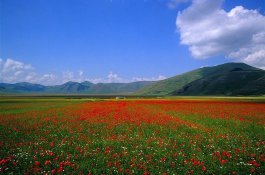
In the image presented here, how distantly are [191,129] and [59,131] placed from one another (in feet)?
39.4

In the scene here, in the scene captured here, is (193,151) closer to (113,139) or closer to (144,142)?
(144,142)

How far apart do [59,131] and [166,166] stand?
1243 centimetres

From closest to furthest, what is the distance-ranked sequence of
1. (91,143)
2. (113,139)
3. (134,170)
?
1. (134,170)
2. (91,143)
3. (113,139)

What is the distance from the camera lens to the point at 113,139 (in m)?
16.7

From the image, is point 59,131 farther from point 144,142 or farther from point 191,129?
point 191,129

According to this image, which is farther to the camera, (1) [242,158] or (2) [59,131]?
(2) [59,131]

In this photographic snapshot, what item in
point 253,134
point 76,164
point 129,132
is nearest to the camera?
point 76,164

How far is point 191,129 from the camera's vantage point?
2066cm

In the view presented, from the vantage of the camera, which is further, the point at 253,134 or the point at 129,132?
the point at 129,132

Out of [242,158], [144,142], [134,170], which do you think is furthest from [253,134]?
[134,170]

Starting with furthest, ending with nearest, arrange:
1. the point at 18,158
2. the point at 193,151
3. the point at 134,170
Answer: the point at 193,151 < the point at 18,158 < the point at 134,170

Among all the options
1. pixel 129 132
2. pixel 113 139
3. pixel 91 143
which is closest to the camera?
pixel 91 143

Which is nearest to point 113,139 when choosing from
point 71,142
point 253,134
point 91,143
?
point 91,143

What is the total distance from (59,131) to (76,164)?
32.6 feet
